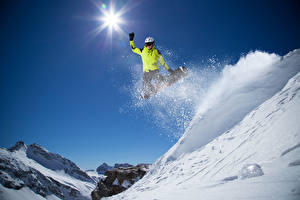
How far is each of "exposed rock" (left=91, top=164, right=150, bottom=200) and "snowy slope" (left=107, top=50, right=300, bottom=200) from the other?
73.5ft

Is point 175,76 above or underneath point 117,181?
above

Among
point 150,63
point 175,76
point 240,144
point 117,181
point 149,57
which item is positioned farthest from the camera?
point 117,181

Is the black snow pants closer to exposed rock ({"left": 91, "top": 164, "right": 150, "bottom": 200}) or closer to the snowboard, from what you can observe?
the snowboard

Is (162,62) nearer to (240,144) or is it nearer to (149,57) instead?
(149,57)

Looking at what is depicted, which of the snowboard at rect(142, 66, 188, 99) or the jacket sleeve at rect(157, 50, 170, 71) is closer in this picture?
the jacket sleeve at rect(157, 50, 170, 71)

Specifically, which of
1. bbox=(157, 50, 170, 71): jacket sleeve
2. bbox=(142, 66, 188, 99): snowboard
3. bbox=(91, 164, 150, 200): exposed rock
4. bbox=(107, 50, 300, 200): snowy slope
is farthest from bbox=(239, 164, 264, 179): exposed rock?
bbox=(91, 164, 150, 200): exposed rock

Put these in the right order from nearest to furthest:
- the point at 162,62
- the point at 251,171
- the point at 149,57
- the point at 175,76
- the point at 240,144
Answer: the point at 251,171 < the point at 240,144 < the point at 149,57 < the point at 162,62 < the point at 175,76

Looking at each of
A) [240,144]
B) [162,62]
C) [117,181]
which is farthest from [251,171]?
[117,181]

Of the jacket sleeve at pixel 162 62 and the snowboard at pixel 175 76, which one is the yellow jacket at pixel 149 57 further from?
the snowboard at pixel 175 76

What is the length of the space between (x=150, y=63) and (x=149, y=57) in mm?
333

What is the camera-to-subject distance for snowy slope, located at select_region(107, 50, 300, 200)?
2.50 metres

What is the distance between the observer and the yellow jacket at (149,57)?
29.8ft

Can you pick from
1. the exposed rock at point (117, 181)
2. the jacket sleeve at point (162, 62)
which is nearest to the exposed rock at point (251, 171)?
the jacket sleeve at point (162, 62)

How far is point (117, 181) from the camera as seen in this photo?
31.0 m
